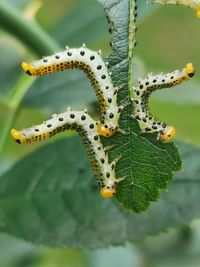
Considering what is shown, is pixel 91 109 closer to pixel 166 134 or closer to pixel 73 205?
pixel 73 205

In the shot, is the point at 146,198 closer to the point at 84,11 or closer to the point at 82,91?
the point at 82,91

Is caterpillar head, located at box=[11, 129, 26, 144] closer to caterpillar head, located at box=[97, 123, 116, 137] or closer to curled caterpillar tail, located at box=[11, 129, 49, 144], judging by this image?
curled caterpillar tail, located at box=[11, 129, 49, 144]

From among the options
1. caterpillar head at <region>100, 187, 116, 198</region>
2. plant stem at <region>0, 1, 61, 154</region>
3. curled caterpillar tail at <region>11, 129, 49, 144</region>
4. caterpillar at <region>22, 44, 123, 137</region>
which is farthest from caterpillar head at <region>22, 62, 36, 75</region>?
plant stem at <region>0, 1, 61, 154</region>

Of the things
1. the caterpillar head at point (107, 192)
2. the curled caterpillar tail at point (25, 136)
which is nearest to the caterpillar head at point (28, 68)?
the curled caterpillar tail at point (25, 136)

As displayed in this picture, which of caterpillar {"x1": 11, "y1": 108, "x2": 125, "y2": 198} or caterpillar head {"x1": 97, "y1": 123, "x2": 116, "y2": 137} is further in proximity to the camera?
caterpillar {"x1": 11, "y1": 108, "x2": 125, "y2": 198}

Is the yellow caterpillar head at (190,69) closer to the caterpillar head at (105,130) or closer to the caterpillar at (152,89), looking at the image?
the caterpillar at (152,89)

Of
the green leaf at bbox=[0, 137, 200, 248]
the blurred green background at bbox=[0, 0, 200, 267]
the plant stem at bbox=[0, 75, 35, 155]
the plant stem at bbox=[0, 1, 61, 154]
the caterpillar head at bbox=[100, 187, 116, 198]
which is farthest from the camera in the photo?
the blurred green background at bbox=[0, 0, 200, 267]
